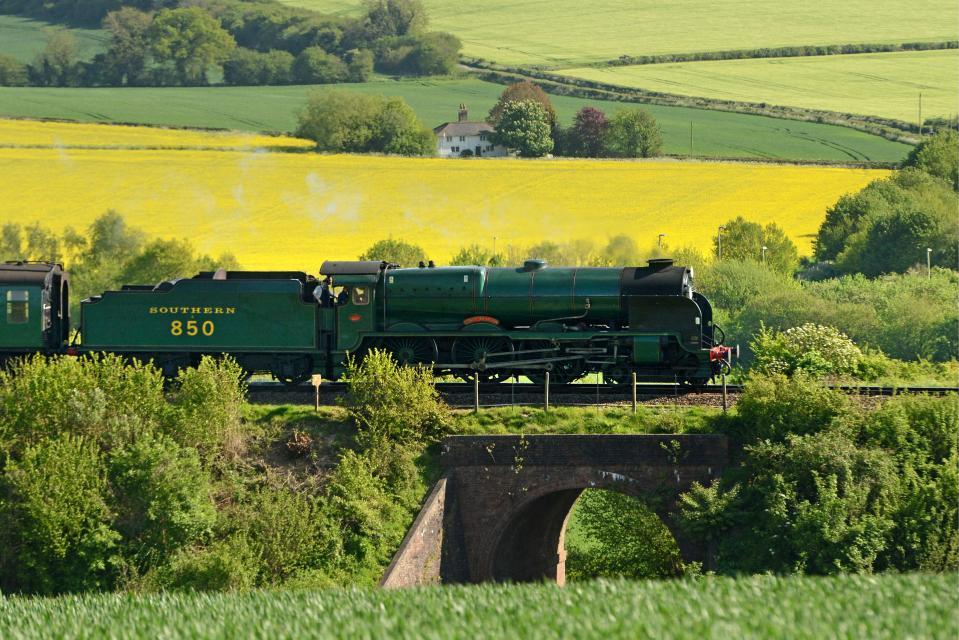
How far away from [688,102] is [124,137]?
165 ft

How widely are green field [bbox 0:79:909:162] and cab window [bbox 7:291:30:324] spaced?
75.1 meters

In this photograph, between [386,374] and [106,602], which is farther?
[386,374]

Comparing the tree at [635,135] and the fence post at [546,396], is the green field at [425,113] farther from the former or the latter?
the fence post at [546,396]

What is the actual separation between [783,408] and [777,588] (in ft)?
33.6

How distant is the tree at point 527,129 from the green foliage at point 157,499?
267 feet

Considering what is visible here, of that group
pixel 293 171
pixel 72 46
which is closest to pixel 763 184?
pixel 293 171

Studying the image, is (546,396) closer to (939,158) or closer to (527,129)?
(939,158)

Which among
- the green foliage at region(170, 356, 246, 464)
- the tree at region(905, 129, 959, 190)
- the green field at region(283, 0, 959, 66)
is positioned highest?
the green field at region(283, 0, 959, 66)

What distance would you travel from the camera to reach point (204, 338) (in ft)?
135

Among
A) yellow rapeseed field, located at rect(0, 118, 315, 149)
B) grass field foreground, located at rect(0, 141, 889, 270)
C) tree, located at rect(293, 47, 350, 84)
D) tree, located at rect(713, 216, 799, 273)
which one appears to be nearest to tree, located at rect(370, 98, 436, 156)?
grass field foreground, located at rect(0, 141, 889, 270)

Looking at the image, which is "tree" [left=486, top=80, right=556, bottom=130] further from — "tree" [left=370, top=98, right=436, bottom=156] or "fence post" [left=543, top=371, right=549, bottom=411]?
"fence post" [left=543, top=371, right=549, bottom=411]

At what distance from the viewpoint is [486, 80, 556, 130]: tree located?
120 m

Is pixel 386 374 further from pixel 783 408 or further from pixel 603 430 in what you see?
pixel 783 408

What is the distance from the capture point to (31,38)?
165 meters
